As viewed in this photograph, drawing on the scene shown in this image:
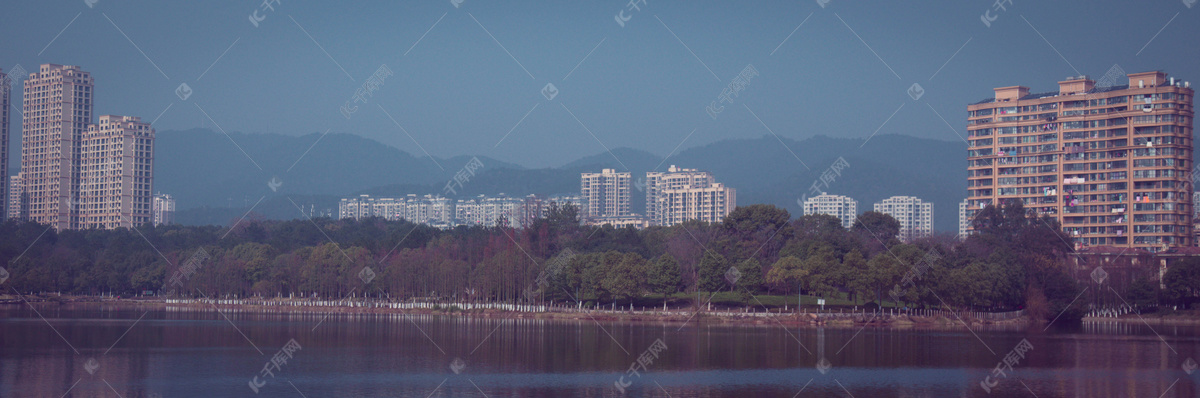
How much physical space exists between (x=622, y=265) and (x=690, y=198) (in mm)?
110128

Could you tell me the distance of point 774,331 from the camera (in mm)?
48375

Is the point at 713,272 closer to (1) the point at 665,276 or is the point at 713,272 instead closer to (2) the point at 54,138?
(1) the point at 665,276

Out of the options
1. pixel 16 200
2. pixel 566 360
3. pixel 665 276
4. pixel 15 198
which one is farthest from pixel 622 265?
pixel 15 198

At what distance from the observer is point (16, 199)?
14938 cm

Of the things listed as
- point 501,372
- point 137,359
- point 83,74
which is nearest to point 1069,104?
point 501,372

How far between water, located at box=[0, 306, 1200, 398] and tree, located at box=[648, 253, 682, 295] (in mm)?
6477

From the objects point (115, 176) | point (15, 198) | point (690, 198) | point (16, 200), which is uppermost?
point (115, 176)

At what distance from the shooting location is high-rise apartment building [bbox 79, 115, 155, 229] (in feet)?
409

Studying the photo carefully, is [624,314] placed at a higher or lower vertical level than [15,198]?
lower

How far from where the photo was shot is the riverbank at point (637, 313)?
5459 centimetres

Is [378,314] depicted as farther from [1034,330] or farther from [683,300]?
[1034,330]

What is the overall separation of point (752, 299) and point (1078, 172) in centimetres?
4676

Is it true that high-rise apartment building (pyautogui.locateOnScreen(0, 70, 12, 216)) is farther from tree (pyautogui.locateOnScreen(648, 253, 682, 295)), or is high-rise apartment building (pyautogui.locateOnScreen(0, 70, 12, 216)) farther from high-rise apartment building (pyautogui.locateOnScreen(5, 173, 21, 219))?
tree (pyautogui.locateOnScreen(648, 253, 682, 295))

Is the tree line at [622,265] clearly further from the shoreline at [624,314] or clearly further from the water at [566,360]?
the water at [566,360]
